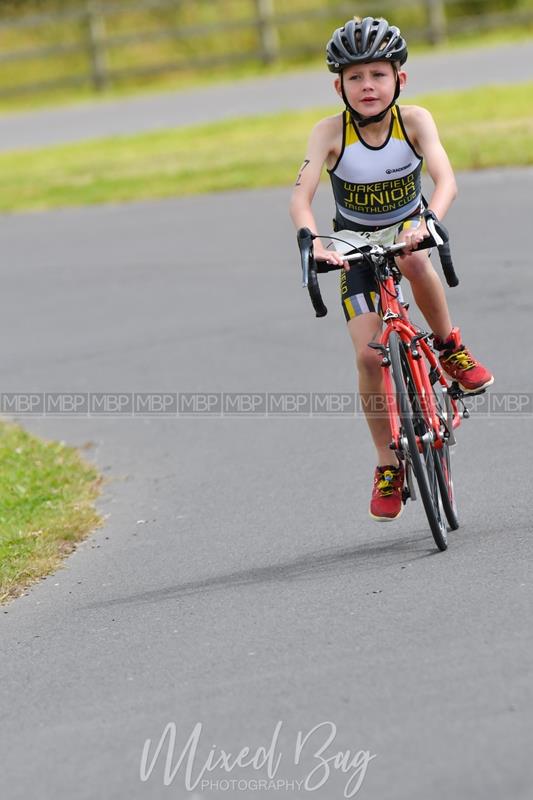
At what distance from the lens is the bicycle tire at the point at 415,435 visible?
6.46 meters

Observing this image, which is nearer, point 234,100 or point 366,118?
point 366,118

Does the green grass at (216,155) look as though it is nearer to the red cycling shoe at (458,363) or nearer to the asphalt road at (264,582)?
the asphalt road at (264,582)

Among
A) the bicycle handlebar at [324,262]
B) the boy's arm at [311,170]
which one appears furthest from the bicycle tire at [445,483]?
the boy's arm at [311,170]

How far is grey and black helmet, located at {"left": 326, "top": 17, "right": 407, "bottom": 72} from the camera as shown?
6492 mm

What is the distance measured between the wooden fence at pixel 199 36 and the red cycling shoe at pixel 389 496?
2514cm

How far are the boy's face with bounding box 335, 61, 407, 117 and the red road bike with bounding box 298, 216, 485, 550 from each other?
0.61m

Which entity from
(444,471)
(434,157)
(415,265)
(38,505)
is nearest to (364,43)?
(434,157)

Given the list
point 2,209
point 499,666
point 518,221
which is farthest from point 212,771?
point 2,209

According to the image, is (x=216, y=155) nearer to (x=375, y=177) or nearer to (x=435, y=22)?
(x=435, y=22)

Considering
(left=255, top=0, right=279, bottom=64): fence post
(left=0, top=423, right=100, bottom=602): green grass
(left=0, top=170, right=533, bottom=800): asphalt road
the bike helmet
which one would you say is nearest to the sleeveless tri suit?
the bike helmet

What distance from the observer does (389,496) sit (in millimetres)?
6918

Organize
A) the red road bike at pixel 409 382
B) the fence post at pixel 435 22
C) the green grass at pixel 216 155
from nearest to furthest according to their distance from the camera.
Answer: the red road bike at pixel 409 382
the green grass at pixel 216 155
the fence post at pixel 435 22

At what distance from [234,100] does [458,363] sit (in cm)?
2055

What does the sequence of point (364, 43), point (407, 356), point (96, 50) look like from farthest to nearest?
point (96, 50)
point (407, 356)
point (364, 43)
